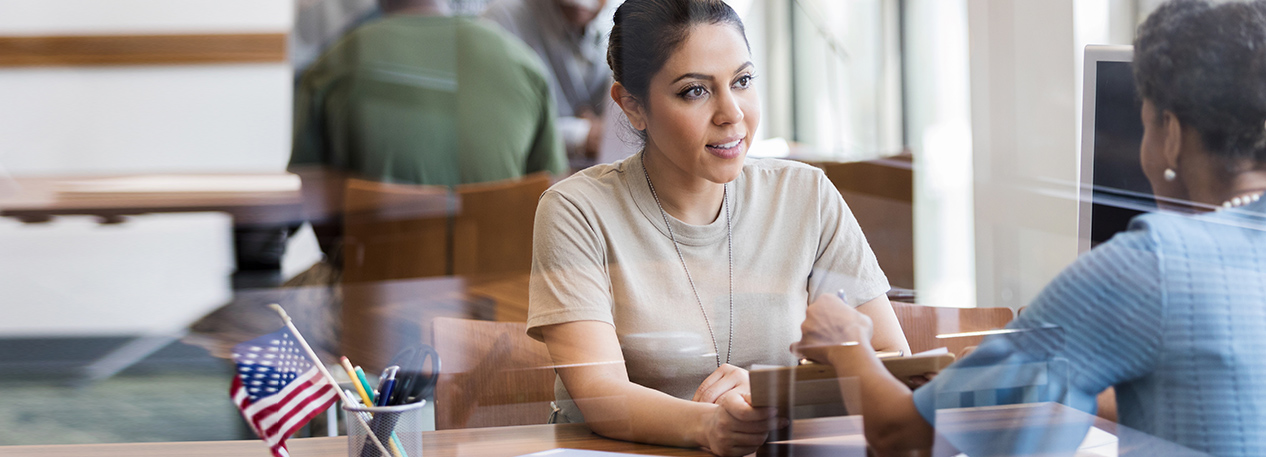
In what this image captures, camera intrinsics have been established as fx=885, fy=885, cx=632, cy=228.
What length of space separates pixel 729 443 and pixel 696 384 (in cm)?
10

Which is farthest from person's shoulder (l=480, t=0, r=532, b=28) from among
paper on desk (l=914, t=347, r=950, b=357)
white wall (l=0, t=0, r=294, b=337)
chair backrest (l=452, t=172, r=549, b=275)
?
paper on desk (l=914, t=347, r=950, b=357)

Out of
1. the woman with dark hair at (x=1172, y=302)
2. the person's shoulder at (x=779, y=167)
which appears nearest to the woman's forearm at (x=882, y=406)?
the woman with dark hair at (x=1172, y=302)

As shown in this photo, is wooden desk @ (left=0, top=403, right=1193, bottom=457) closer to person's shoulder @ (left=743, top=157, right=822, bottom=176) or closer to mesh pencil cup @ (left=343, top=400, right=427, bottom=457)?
mesh pencil cup @ (left=343, top=400, right=427, bottom=457)

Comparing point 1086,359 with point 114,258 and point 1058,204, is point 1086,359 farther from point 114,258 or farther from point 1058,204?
Result: point 114,258

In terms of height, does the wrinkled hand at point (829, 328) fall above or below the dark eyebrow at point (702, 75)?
below

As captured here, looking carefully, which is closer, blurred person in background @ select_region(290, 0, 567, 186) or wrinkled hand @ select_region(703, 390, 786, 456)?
wrinkled hand @ select_region(703, 390, 786, 456)

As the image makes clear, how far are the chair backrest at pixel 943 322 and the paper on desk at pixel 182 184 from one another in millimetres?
1366

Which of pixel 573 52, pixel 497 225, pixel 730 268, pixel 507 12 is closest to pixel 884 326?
pixel 730 268

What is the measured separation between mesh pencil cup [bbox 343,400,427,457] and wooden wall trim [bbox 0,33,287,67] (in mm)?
1239

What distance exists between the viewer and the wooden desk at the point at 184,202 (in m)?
1.61

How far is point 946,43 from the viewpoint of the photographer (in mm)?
1028

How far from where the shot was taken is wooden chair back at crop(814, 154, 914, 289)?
0.94 metres

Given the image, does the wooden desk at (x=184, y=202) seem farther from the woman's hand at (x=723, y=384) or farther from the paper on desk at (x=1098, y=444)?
the paper on desk at (x=1098, y=444)

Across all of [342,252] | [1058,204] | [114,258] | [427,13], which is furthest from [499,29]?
[1058,204]
